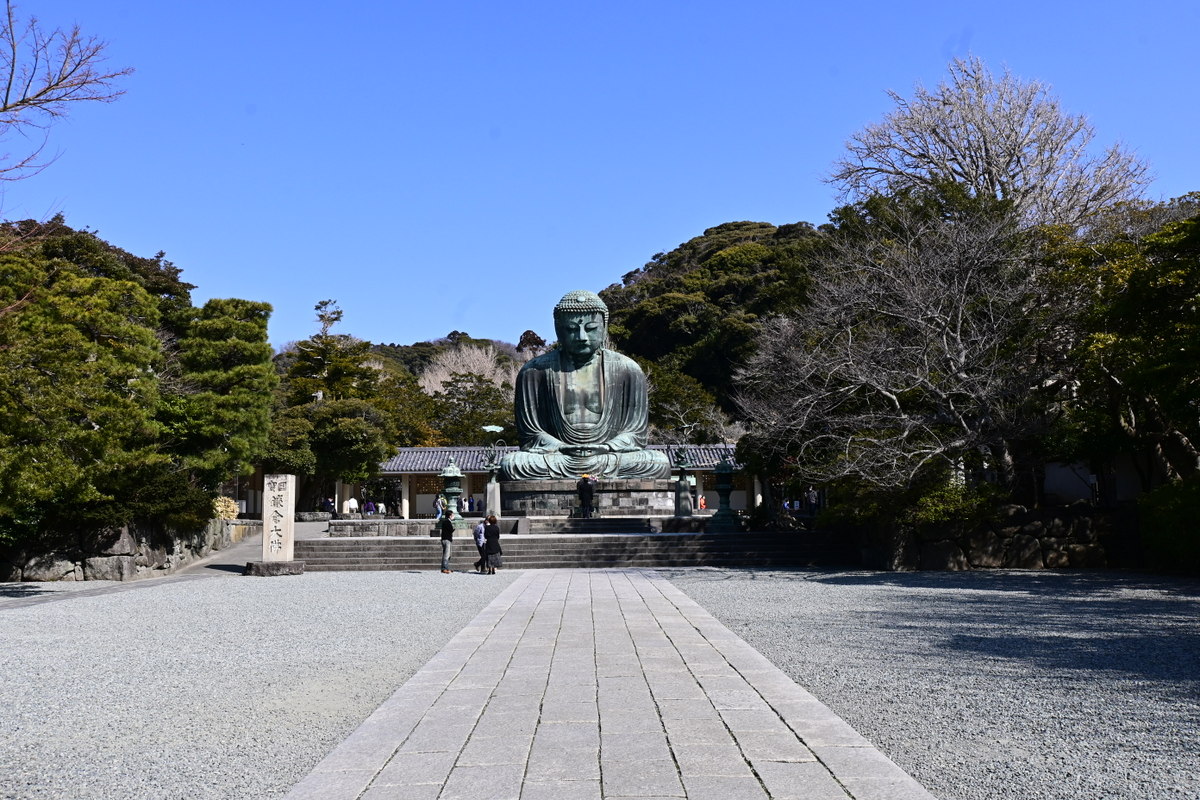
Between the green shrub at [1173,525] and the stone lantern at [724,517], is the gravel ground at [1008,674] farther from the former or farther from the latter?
the stone lantern at [724,517]

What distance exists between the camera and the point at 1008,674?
6.75 m

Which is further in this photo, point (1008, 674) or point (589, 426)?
point (589, 426)

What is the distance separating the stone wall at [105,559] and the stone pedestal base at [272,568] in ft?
6.85

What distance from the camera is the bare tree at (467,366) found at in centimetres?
5716

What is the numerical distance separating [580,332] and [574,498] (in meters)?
4.95

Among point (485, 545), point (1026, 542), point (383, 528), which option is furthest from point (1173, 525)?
point (383, 528)

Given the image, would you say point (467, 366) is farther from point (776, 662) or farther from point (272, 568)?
point (776, 662)

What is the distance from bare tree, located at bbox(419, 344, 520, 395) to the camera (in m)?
57.2

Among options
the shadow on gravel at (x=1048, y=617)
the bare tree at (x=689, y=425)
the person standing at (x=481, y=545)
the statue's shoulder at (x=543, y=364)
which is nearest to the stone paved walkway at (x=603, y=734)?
the shadow on gravel at (x=1048, y=617)

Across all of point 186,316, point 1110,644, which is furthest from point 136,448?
point 1110,644

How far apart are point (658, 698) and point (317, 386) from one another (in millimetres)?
31508

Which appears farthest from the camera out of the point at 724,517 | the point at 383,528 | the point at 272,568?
the point at 383,528

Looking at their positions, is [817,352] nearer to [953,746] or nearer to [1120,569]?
[1120,569]

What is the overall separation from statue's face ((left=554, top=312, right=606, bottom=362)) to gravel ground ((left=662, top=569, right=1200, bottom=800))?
47.1 feet
